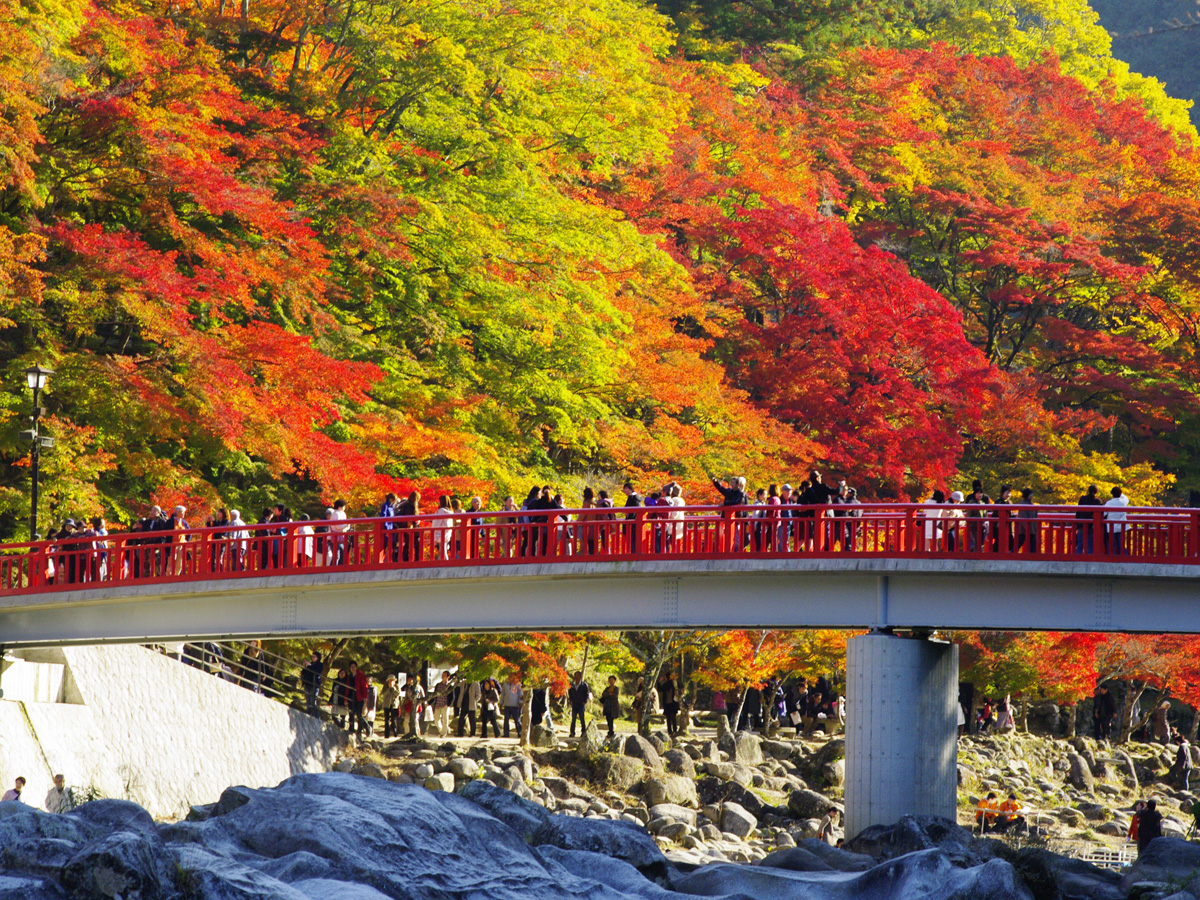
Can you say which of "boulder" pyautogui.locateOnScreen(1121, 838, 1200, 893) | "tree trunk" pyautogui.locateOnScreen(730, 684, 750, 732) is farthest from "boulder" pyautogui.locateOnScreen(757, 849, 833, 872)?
"tree trunk" pyautogui.locateOnScreen(730, 684, 750, 732)

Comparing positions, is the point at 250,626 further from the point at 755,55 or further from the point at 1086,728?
the point at 755,55

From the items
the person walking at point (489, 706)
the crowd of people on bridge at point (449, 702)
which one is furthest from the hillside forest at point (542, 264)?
the person walking at point (489, 706)

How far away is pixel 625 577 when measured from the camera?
2036 centimetres

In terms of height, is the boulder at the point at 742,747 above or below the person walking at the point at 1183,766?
above

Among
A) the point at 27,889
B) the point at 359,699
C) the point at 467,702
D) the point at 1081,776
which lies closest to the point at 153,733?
the point at 359,699

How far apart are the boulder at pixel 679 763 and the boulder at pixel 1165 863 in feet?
39.5

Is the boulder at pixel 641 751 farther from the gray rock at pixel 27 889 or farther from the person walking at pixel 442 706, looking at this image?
the gray rock at pixel 27 889

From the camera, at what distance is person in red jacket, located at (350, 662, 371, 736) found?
26.3 meters

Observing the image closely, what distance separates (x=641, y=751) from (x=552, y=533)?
27.9 ft

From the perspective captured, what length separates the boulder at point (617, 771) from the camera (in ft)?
85.5

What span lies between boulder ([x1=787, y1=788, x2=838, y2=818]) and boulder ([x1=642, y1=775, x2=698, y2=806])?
199 centimetres

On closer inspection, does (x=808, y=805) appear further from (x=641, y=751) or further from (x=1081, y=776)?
(x=1081, y=776)

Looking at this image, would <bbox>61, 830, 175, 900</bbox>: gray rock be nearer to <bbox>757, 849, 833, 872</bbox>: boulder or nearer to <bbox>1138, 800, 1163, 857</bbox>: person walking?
<bbox>757, 849, 833, 872</bbox>: boulder

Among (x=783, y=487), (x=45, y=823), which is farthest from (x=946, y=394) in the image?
(x=45, y=823)
